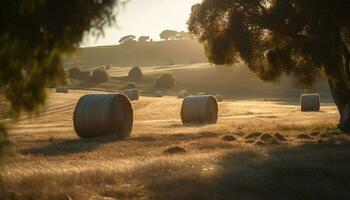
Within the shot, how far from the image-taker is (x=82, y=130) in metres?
25.5

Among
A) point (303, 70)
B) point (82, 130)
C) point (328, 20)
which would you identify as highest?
point (328, 20)

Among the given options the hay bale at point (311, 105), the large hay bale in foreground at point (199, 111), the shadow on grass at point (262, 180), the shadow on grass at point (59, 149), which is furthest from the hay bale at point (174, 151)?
the hay bale at point (311, 105)

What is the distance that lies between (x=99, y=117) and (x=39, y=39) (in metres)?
16.7

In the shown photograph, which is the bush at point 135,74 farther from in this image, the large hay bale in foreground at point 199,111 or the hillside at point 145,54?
the large hay bale in foreground at point 199,111

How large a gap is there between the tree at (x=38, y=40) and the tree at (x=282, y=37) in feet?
56.2

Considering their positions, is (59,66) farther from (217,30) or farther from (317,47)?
(217,30)

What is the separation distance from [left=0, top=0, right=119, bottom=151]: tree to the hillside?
480ft

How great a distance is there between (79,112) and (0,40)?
55.4 feet

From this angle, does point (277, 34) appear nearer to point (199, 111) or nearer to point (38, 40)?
point (199, 111)

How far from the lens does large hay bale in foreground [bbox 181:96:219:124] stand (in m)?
37.7

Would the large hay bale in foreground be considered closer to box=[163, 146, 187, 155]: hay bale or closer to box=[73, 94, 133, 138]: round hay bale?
box=[73, 94, 133, 138]: round hay bale

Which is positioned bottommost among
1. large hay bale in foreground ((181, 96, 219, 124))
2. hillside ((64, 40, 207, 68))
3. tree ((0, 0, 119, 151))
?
large hay bale in foreground ((181, 96, 219, 124))

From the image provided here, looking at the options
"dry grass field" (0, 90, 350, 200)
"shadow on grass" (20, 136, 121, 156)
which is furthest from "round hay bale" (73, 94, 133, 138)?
"dry grass field" (0, 90, 350, 200)

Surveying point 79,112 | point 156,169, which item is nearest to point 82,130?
point 79,112
